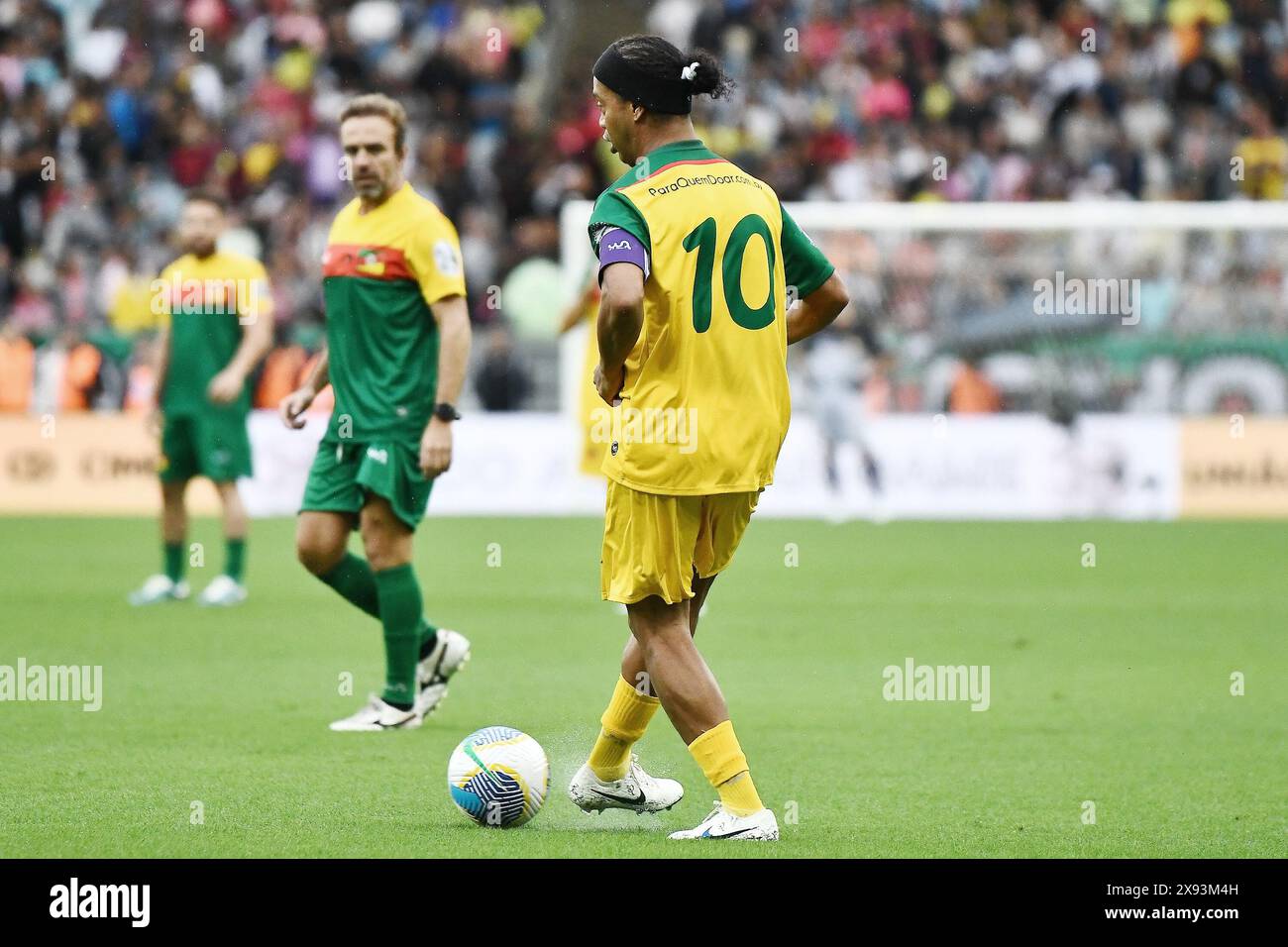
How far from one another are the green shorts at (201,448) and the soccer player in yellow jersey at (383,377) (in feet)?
15.3

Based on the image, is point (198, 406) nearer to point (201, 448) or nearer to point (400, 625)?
point (201, 448)

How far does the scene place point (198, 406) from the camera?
12961mm

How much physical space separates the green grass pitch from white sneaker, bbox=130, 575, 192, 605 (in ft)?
0.77

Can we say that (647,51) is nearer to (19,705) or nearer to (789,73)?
(19,705)

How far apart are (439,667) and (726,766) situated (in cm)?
297

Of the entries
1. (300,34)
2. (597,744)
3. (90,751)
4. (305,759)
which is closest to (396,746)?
(305,759)

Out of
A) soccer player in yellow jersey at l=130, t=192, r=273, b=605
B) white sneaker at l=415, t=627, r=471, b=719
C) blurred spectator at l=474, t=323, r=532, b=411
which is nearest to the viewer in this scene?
white sneaker at l=415, t=627, r=471, b=719

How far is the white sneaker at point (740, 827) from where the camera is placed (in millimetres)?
5961

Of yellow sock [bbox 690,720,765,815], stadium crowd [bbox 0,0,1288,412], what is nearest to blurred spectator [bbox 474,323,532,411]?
stadium crowd [bbox 0,0,1288,412]

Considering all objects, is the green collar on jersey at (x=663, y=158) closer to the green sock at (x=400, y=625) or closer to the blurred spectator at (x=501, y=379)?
the green sock at (x=400, y=625)

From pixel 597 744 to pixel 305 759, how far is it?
5.04 feet

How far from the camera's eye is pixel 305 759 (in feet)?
24.9

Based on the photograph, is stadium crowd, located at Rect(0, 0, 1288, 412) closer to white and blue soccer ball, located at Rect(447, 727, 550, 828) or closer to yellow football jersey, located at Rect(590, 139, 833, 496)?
white and blue soccer ball, located at Rect(447, 727, 550, 828)

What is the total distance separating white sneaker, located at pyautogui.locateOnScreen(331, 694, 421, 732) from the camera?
8375mm
